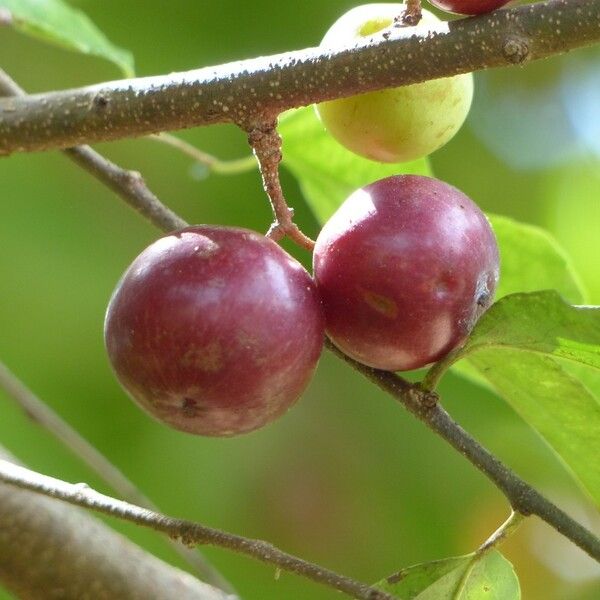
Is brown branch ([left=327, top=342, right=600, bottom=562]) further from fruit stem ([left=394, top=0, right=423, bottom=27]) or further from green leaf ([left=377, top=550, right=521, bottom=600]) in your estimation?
fruit stem ([left=394, top=0, right=423, bottom=27])

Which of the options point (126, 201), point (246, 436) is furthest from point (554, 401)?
point (246, 436)

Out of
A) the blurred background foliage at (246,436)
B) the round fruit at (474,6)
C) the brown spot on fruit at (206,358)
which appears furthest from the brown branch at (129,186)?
the blurred background foliage at (246,436)

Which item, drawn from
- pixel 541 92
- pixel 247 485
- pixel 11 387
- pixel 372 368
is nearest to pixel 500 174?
pixel 541 92

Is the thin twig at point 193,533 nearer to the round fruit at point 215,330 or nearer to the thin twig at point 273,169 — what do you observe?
the round fruit at point 215,330

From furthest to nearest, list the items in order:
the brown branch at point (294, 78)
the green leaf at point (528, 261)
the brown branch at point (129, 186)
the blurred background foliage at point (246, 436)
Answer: the blurred background foliage at point (246, 436), the green leaf at point (528, 261), the brown branch at point (129, 186), the brown branch at point (294, 78)

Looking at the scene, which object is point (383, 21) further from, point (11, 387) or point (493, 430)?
point (493, 430)

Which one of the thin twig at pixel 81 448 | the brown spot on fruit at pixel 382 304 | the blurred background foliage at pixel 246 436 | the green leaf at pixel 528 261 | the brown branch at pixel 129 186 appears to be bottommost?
the blurred background foliage at pixel 246 436

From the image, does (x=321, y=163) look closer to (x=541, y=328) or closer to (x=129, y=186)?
(x=129, y=186)
